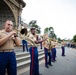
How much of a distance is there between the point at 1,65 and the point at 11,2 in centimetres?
1703

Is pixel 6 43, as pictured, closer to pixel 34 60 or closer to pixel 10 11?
pixel 34 60

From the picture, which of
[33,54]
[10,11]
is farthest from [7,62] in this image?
[10,11]

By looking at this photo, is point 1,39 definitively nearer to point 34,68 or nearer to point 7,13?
point 34,68

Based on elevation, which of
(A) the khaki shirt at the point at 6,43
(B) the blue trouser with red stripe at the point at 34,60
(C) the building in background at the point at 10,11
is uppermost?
(C) the building in background at the point at 10,11

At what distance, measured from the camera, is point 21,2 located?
75.5 feet

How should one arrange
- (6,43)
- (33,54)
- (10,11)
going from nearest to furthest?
(6,43) < (33,54) < (10,11)

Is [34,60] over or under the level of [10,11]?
under

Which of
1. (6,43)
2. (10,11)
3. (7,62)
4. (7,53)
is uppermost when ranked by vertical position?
(10,11)

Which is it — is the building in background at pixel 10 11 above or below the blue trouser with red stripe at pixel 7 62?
above

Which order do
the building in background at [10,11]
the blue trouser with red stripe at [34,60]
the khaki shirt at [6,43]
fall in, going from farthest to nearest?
the building in background at [10,11] → the blue trouser with red stripe at [34,60] → the khaki shirt at [6,43]

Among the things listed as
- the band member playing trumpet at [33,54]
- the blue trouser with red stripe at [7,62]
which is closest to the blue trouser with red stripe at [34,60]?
the band member playing trumpet at [33,54]

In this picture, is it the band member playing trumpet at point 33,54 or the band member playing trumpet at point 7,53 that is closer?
the band member playing trumpet at point 7,53

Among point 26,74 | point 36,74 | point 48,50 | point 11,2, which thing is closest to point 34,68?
point 36,74

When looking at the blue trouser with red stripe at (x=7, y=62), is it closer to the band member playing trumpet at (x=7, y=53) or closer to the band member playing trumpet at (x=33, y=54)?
the band member playing trumpet at (x=7, y=53)
